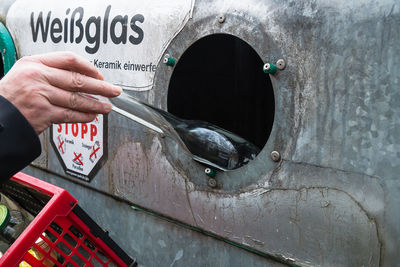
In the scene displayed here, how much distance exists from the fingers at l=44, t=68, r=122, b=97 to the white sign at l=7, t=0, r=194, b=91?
0.57 m

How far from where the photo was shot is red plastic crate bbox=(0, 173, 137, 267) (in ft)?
4.29

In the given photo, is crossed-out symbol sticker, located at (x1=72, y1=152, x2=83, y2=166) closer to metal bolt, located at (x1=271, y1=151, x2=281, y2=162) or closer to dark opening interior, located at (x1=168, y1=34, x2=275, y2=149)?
dark opening interior, located at (x1=168, y1=34, x2=275, y2=149)

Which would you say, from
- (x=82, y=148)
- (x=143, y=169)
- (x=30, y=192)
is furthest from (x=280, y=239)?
(x=30, y=192)

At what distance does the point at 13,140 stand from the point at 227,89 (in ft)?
3.67

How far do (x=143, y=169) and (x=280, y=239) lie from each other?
589 millimetres

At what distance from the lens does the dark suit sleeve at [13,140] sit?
0.72 metres

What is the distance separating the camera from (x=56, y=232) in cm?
146

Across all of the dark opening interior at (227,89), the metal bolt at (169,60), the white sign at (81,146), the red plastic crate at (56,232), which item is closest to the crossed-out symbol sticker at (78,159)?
the white sign at (81,146)

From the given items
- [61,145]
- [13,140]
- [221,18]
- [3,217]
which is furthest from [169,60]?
[3,217]

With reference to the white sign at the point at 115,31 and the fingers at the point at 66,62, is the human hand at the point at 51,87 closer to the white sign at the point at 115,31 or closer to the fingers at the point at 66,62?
the fingers at the point at 66,62

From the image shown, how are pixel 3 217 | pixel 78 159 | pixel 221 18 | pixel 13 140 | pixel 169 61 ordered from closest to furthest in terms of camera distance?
pixel 13 140
pixel 221 18
pixel 169 61
pixel 3 217
pixel 78 159

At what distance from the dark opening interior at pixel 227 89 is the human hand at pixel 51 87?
68 cm

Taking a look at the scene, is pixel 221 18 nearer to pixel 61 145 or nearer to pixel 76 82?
pixel 76 82

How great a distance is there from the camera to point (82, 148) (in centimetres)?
173
